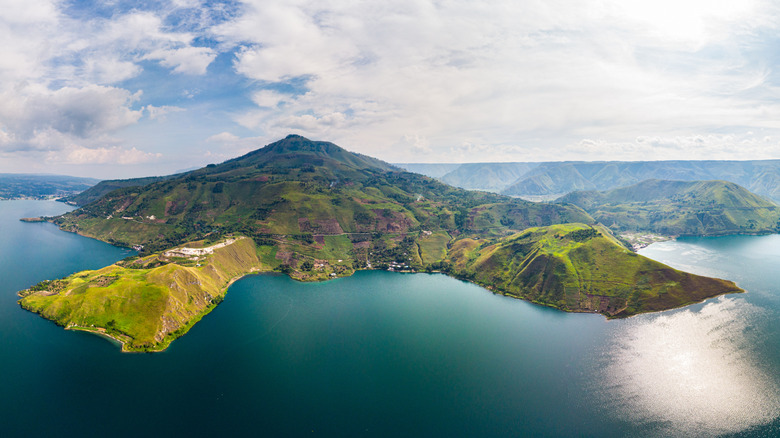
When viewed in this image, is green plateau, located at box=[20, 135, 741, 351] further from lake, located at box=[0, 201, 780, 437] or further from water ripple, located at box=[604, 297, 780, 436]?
water ripple, located at box=[604, 297, 780, 436]

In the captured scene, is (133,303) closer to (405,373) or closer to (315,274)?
(315,274)

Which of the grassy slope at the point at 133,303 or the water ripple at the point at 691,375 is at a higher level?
the grassy slope at the point at 133,303

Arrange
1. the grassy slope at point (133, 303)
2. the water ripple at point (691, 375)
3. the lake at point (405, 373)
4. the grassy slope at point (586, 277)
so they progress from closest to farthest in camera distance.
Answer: the lake at point (405, 373)
the water ripple at point (691, 375)
the grassy slope at point (133, 303)
the grassy slope at point (586, 277)

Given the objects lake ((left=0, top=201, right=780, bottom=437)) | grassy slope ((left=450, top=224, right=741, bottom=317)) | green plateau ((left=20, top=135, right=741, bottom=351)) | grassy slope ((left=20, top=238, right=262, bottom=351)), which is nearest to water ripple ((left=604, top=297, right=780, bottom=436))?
lake ((left=0, top=201, right=780, bottom=437))

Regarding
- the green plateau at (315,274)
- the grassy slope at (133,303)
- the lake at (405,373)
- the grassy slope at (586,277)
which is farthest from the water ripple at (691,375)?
the grassy slope at (133,303)

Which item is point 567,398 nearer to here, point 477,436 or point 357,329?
point 477,436

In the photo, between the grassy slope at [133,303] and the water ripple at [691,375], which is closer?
the water ripple at [691,375]

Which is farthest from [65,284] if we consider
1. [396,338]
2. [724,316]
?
[724,316]

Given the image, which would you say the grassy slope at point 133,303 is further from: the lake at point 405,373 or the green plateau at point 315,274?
the lake at point 405,373
